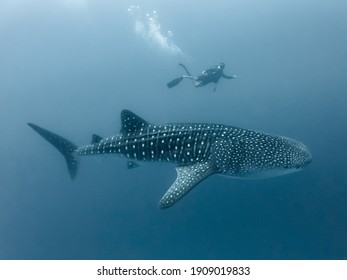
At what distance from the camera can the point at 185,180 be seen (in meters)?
6.97

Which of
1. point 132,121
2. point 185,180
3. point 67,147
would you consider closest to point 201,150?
point 185,180

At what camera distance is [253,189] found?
56.0 ft

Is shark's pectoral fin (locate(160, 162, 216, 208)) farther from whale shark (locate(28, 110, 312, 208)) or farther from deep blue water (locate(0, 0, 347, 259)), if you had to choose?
deep blue water (locate(0, 0, 347, 259))

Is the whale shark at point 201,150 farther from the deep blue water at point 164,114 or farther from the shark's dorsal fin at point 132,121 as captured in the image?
the deep blue water at point 164,114

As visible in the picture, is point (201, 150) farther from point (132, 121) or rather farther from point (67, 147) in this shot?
point (67, 147)

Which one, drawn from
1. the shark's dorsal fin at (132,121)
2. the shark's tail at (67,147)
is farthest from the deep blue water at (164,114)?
the shark's dorsal fin at (132,121)

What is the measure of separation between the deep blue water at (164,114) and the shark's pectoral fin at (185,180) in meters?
9.26

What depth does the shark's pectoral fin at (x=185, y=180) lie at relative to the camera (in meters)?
6.51

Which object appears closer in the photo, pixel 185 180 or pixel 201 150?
pixel 185 180

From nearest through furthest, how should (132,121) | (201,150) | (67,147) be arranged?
(201,150) → (132,121) → (67,147)

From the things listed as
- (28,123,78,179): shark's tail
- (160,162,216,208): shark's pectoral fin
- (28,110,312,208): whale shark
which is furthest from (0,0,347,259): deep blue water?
(160,162,216,208): shark's pectoral fin

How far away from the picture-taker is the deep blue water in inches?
637

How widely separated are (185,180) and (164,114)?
119 ft
